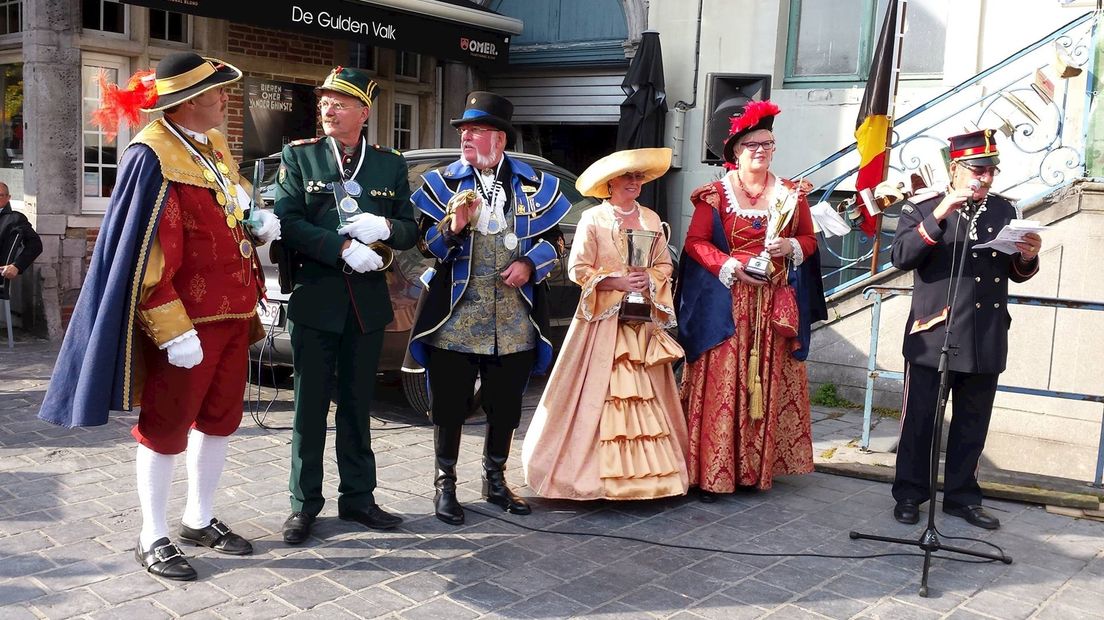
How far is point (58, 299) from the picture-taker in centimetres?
959

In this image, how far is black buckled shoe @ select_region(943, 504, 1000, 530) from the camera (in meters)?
4.99

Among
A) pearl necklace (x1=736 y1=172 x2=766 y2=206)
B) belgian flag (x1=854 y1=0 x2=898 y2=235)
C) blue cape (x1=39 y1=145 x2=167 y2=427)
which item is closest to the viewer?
blue cape (x1=39 y1=145 x2=167 y2=427)

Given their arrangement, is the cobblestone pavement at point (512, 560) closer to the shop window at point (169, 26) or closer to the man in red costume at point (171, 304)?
the man in red costume at point (171, 304)

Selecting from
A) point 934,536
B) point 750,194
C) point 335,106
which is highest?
point 335,106

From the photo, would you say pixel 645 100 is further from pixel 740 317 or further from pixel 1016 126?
pixel 740 317

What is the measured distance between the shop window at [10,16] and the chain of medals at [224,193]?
7164 millimetres

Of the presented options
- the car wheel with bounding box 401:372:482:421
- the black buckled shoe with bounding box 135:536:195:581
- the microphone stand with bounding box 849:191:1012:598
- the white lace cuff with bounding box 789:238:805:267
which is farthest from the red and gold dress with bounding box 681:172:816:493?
the black buckled shoe with bounding box 135:536:195:581

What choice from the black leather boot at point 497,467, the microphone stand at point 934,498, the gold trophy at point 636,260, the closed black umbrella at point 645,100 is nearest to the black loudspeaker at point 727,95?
the gold trophy at point 636,260

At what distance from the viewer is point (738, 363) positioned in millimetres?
5324

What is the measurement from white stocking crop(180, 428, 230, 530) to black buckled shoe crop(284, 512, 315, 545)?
32 cm

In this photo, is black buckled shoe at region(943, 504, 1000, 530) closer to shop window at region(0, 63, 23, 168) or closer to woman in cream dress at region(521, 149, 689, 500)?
woman in cream dress at region(521, 149, 689, 500)

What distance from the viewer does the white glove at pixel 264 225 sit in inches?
164

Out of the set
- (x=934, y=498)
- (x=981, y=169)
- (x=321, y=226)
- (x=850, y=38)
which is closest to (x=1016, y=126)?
(x=850, y=38)

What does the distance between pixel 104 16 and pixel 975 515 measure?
873 centimetres
